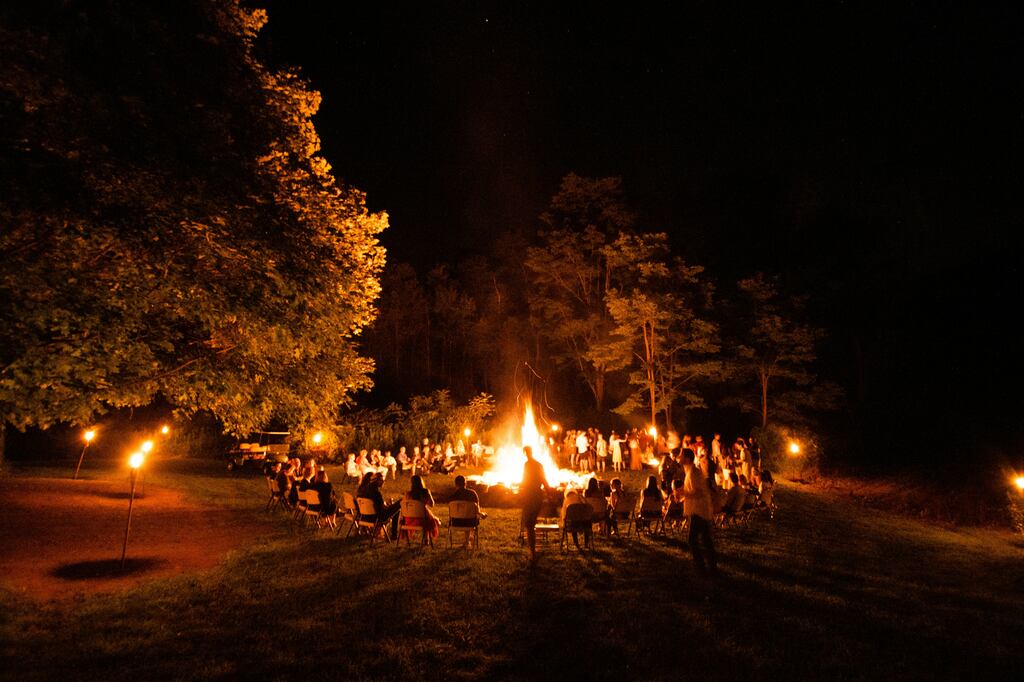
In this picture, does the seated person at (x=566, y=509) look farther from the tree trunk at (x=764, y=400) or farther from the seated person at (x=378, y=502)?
the tree trunk at (x=764, y=400)

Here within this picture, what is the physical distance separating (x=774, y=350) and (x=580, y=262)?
1384cm

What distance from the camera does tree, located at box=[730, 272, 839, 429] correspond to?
26.6m

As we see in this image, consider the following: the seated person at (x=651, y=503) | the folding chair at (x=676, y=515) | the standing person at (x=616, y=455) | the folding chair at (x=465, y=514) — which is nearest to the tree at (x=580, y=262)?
the standing person at (x=616, y=455)

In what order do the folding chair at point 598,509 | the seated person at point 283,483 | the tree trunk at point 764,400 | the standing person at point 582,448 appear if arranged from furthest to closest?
the tree trunk at point 764,400
the standing person at point 582,448
the seated person at point 283,483
the folding chair at point 598,509

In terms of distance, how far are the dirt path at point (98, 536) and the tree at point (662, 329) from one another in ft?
66.1

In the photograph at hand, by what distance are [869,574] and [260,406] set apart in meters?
11.1

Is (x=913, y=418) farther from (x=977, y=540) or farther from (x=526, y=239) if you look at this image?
(x=526, y=239)

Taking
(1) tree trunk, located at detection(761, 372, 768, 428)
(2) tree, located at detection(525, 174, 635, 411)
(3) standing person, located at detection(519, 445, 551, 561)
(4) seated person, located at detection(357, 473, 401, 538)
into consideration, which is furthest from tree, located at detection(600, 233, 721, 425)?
(3) standing person, located at detection(519, 445, 551, 561)

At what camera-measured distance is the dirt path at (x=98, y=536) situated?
8.52 metres

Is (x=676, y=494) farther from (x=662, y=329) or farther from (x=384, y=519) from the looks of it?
(x=662, y=329)

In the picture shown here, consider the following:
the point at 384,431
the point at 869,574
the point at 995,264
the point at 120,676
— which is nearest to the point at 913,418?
the point at 995,264

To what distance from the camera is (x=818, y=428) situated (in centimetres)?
2705

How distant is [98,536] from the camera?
1112 centimetres

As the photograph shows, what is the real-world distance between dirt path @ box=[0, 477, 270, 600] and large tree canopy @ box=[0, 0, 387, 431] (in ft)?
7.97
